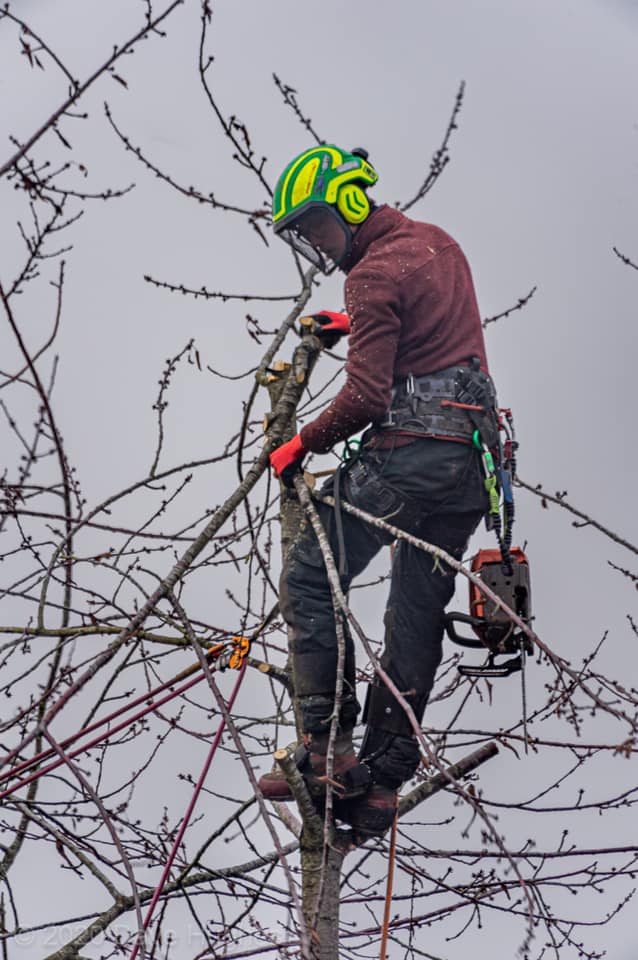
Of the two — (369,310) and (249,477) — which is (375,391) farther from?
(249,477)

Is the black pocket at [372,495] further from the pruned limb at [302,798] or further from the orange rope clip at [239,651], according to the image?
the pruned limb at [302,798]

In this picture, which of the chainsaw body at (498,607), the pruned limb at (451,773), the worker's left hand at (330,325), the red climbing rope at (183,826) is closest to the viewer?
the red climbing rope at (183,826)

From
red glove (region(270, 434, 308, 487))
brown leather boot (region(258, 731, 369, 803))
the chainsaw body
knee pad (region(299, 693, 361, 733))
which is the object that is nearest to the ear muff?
red glove (region(270, 434, 308, 487))

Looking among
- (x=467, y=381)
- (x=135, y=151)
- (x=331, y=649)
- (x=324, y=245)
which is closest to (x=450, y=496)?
(x=467, y=381)

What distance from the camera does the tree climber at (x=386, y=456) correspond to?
4129mm

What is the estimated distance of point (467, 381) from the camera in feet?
13.8

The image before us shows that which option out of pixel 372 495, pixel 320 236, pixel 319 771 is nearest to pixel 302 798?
pixel 319 771

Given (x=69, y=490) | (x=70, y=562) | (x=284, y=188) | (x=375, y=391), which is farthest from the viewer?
(x=70, y=562)

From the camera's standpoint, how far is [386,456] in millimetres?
4199

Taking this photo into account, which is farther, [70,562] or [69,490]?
[70,562]

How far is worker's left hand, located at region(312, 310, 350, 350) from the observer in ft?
15.0

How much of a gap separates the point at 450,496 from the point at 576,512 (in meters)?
0.61

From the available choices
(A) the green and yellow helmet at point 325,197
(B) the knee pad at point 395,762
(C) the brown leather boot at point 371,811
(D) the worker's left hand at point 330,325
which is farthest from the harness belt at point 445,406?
(C) the brown leather boot at point 371,811

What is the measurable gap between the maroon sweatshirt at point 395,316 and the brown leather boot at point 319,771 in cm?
110
